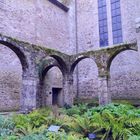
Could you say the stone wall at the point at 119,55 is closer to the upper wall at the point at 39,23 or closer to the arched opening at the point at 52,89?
the upper wall at the point at 39,23

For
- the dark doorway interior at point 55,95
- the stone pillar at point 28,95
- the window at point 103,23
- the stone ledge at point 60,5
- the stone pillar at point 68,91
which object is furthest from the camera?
the stone ledge at point 60,5

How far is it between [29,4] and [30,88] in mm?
7681

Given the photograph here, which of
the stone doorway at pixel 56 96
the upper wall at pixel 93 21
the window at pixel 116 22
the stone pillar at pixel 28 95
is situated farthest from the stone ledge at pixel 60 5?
the stone pillar at pixel 28 95

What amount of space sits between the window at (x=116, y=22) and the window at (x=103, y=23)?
751mm

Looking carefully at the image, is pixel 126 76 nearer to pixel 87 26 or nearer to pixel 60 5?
pixel 87 26

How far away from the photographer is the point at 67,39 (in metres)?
18.5

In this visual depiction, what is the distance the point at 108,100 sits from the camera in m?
11.4

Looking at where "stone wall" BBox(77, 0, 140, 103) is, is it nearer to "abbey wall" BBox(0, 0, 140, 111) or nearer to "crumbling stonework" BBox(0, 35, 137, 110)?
"abbey wall" BBox(0, 0, 140, 111)

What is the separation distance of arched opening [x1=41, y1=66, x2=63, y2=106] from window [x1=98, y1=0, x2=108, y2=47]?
468 centimetres

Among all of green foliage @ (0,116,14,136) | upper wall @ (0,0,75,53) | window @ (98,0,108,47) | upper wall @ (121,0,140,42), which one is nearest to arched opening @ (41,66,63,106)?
upper wall @ (0,0,75,53)

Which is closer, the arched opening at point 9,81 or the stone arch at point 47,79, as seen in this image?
the arched opening at point 9,81

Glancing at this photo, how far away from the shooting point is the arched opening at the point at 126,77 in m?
14.3

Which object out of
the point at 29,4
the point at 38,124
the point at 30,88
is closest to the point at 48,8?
the point at 29,4

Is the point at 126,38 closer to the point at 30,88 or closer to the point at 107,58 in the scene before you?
the point at 107,58
